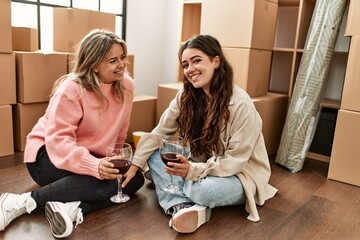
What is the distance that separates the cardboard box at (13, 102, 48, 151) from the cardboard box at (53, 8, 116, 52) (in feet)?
1.58

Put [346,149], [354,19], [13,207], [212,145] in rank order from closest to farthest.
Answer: [13,207] → [212,145] → [354,19] → [346,149]

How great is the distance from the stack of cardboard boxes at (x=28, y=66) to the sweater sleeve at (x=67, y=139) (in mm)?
817

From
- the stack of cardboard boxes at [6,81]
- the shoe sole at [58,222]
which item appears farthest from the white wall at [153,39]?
the shoe sole at [58,222]

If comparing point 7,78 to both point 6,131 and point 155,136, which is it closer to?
point 6,131

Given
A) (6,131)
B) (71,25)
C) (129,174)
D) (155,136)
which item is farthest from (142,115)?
(129,174)

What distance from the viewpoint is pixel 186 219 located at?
147 centimetres

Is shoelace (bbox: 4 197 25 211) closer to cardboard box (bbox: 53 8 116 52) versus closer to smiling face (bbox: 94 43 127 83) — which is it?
smiling face (bbox: 94 43 127 83)

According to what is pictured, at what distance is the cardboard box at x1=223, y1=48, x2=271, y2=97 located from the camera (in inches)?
97.0

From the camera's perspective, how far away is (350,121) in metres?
2.12

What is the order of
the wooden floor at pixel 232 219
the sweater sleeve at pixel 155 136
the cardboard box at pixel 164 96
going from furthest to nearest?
the cardboard box at pixel 164 96 → the sweater sleeve at pixel 155 136 → the wooden floor at pixel 232 219

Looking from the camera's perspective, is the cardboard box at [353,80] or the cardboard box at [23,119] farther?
the cardboard box at [23,119]

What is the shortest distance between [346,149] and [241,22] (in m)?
1.05

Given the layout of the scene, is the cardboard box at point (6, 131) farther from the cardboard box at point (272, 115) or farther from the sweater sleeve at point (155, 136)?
the cardboard box at point (272, 115)

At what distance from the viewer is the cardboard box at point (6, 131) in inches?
89.7
